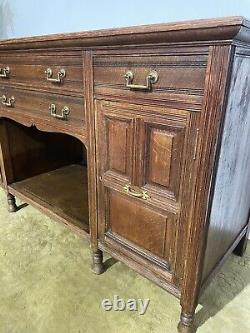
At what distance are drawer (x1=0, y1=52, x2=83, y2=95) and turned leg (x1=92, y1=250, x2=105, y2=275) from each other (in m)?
0.72

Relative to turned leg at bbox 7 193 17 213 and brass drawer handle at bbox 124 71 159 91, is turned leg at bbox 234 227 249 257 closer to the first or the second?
brass drawer handle at bbox 124 71 159 91

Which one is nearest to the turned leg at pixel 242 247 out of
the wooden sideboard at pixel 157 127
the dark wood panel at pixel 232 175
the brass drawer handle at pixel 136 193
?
the wooden sideboard at pixel 157 127

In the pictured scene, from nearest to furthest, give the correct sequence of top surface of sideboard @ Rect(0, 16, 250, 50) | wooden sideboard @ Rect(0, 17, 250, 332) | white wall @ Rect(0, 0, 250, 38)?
top surface of sideboard @ Rect(0, 16, 250, 50) → wooden sideboard @ Rect(0, 17, 250, 332) → white wall @ Rect(0, 0, 250, 38)

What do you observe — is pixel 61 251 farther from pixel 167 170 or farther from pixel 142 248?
pixel 167 170

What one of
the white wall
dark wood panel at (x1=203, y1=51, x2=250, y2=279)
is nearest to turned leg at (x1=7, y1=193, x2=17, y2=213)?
the white wall

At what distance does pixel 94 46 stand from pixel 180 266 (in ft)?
2.63

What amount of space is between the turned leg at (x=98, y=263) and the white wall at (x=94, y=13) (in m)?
1.20

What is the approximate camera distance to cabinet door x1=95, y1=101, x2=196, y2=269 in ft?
2.74

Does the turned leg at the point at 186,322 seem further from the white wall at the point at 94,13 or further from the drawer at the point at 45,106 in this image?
the white wall at the point at 94,13

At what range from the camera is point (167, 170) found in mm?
876

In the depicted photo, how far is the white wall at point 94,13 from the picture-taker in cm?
125

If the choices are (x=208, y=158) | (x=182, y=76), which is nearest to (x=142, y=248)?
(x=208, y=158)

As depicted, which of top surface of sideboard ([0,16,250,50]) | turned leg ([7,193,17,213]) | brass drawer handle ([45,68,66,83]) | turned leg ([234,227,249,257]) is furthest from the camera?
turned leg ([7,193,17,213])

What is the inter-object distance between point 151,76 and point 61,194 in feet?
3.38
